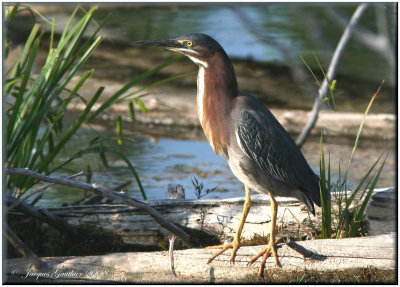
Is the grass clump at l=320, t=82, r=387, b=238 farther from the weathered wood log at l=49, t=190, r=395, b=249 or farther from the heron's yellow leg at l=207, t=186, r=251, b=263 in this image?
the heron's yellow leg at l=207, t=186, r=251, b=263

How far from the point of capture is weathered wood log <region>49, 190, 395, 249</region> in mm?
4105

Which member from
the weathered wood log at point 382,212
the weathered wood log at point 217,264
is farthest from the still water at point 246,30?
the weathered wood log at point 217,264

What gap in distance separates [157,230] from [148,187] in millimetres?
1365

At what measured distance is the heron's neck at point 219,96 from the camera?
3654mm

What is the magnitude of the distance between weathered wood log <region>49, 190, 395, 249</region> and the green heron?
1.22 ft

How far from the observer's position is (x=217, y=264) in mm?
3605

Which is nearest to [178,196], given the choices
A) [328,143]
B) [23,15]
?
[328,143]

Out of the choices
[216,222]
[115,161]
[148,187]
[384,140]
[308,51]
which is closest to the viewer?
[216,222]

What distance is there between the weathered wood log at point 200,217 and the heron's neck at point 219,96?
0.57 m

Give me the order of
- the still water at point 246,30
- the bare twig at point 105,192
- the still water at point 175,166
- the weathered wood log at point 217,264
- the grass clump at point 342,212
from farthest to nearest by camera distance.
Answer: the still water at point 246,30 < the still water at point 175,166 < the grass clump at point 342,212 < the weathered wood log at point 217,264 < the bare twig at point 105,192

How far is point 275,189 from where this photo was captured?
12.1 feet

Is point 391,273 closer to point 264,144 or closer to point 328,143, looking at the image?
point 264,144

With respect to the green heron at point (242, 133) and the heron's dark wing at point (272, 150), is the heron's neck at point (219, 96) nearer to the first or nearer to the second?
the green heron at point (242, 133)

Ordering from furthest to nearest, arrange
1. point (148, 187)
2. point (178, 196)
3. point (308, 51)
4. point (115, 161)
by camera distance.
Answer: point (308, 51), point (115, 161), point (148, 187), point (178, 196)
